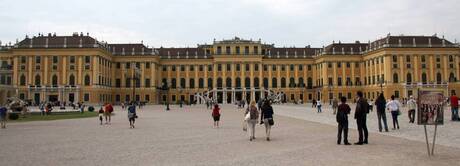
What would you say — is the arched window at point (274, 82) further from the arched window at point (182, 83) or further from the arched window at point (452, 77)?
the arched window at point (452, 77)

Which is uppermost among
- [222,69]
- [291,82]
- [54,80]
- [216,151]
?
[222,69]

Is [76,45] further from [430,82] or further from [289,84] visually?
[430,82]

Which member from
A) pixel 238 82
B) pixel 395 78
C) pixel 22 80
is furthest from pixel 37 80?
pixel 395 78

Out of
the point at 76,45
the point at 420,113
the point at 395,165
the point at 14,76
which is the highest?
the point at 76,45

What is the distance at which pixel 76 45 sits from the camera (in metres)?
73.7

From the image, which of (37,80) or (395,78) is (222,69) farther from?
(37,80)

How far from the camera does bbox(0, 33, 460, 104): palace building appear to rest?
73.3 metres

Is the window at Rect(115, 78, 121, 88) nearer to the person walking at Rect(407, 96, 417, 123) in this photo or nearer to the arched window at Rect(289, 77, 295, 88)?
the arched window at Rect(289, 77, 295, 88)

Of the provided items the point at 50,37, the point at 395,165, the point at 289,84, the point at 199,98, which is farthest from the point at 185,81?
the point at 395,165

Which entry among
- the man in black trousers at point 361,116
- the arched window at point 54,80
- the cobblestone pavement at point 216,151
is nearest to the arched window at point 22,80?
the arched window at point 54,80

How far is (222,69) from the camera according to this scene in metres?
91.3

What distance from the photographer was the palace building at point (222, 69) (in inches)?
2886

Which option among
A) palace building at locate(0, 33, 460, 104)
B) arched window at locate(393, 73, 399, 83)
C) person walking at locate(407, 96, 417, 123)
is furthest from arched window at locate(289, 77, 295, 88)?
person walking at locate(407, 96, 417, 123)

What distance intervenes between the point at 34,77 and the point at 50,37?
768cm
